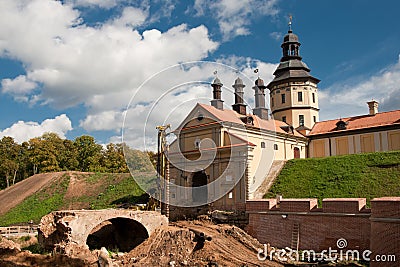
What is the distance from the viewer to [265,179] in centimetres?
2962

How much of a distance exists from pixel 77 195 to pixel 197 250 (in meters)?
25.2

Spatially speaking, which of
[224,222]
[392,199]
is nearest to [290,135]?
[224,222]

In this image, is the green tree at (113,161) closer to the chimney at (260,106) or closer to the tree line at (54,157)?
the tree line at (54,157)

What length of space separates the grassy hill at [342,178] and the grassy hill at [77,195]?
14.4m

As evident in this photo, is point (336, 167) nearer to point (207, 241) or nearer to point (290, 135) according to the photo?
point (290, 135)

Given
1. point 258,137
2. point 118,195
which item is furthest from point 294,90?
point 118,195

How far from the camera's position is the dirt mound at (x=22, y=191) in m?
39.7

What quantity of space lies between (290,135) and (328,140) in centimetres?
486

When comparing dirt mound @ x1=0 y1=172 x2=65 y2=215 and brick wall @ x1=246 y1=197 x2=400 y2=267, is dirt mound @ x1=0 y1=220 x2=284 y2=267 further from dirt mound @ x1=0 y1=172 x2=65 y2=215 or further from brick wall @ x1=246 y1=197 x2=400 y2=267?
dirt mound @ x1=0 y1=172 x2=65 y2=215

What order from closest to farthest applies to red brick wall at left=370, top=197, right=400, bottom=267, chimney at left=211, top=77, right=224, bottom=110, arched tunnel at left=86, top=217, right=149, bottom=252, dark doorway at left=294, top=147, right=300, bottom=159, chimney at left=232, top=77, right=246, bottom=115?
1. red brick wall at left=370, top=197, right=400, bottom=267
2. arched tunnel at left=86, top=217, right=149, bottom=252
3. chimney at left=211, top=77, right=224, bottom=110
4. chimney at left=232, top=77, right=246, bottom=115
5. dark doorway at left=294, top=147, right=300, bottom=159

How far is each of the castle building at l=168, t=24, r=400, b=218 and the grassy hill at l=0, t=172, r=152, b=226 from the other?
6.88 metres

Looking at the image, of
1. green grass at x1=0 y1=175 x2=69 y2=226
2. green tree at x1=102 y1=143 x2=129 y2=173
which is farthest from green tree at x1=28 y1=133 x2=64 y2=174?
green grass at x1=0 y1=175 x2=69 y2=226

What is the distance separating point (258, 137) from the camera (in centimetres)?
3488

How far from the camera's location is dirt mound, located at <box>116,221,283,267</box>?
1814cm
